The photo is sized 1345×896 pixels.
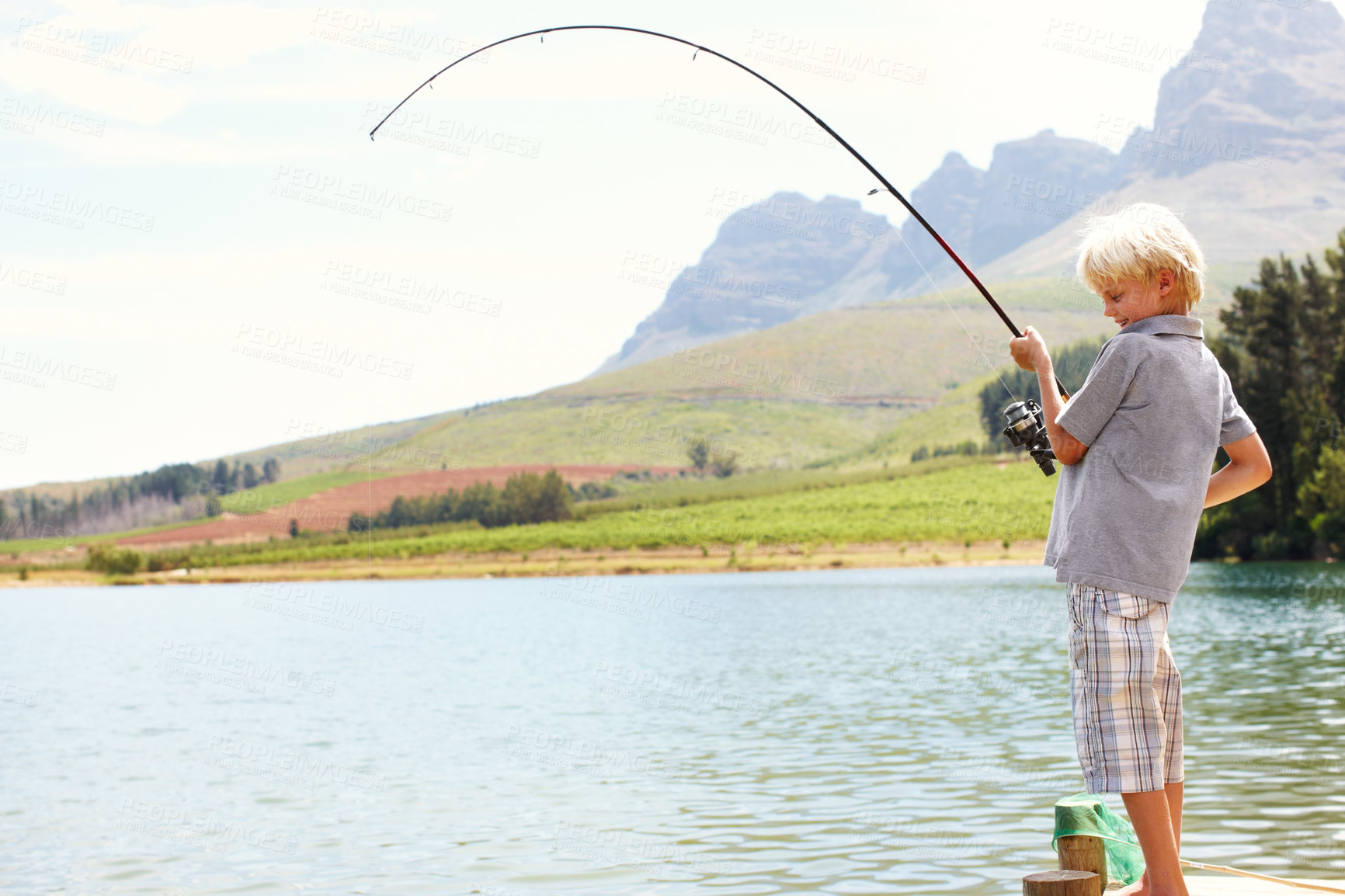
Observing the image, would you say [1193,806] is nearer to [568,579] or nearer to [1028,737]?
[1028,737]

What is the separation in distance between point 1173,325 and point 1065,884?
2.00 metres

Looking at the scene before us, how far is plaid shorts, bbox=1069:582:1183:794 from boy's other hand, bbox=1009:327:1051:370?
0.73m

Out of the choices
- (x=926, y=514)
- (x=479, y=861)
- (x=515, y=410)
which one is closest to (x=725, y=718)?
(x=479, y=861)

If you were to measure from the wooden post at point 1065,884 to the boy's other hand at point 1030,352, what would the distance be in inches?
71.9

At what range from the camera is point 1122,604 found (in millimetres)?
3785

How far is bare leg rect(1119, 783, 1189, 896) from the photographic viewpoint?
384 cm

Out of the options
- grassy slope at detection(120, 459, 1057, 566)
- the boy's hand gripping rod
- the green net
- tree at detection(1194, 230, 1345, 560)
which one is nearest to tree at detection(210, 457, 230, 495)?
grassy slope at detection(120, 459, 1057, 566)

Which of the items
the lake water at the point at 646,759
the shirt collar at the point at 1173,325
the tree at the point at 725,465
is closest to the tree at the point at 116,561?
the tree at the point at 725,465

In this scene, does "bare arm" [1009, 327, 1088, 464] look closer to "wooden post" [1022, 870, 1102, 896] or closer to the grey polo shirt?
the grey polo shirt

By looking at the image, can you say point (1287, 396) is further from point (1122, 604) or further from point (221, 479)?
point (221, 479)

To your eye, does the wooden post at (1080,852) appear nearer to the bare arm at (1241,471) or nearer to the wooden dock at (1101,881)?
the wooden dock at (1101,881)

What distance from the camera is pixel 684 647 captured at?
97.9 ft

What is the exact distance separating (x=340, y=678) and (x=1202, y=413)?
82.8 feet

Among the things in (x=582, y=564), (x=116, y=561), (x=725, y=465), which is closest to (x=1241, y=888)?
(x=582, y=564)
